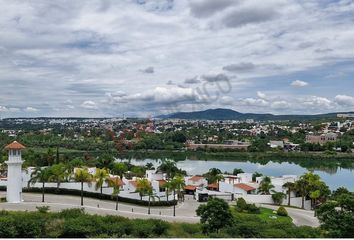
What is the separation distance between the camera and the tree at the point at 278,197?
3434 cm

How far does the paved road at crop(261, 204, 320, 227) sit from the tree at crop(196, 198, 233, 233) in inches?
354

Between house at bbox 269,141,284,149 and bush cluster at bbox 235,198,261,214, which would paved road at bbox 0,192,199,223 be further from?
house at bbox 269,141,284,149

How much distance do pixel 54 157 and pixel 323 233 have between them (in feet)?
106

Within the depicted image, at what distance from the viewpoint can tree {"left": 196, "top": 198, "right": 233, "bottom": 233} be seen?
1753 centimetres

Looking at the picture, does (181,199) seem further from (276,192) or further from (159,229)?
(159,229)

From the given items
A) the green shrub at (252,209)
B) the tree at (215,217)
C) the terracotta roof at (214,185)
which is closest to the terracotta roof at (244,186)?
the terracotta roof at (214,185)

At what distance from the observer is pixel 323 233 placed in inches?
652

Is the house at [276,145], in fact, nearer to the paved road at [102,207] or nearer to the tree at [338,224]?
the paved road at [102,207]

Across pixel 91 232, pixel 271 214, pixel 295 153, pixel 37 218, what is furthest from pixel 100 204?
pixel 295 153

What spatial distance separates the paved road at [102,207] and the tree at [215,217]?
5.98 m

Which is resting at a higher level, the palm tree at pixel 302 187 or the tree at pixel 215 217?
the tree at pixel 215 217

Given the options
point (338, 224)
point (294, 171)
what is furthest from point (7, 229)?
point (294, 171)

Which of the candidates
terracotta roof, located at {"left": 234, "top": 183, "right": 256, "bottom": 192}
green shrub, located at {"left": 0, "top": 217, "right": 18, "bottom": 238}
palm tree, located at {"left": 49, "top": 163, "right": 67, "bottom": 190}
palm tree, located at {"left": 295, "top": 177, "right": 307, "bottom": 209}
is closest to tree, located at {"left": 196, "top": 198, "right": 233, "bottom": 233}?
green shrub, located at {"left": 0, "top": 217, "right": 18, "bottom": 238}

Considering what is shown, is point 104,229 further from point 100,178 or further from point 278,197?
point 278,197
